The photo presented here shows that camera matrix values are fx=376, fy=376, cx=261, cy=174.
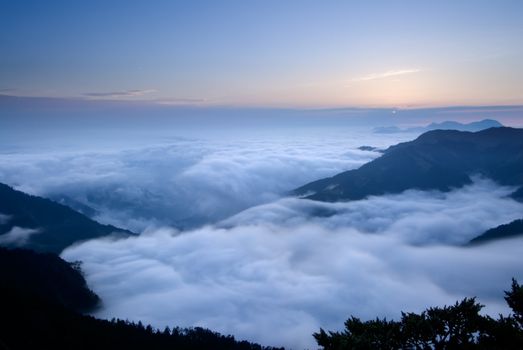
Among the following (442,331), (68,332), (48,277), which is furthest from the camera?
(48,277)

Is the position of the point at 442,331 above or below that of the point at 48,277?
above

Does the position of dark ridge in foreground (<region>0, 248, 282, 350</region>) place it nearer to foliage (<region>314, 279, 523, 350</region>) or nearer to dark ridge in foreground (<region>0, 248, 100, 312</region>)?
dark ridge in foreground (<region>0, 248, 100, 312</region>)

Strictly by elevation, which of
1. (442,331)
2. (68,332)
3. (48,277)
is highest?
(442,331)

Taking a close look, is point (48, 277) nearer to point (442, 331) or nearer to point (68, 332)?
point (68, 332)

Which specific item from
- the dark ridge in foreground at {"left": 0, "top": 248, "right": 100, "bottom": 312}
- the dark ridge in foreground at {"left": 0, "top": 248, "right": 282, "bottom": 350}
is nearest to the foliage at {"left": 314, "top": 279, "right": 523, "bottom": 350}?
the dark ridge in foreground at {"left": 0, "top": 248, "right": 282, "bottom": 350}

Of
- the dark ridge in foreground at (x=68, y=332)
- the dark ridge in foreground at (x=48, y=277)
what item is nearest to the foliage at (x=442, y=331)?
the dark ridge in foreground at (x=68, y=332)

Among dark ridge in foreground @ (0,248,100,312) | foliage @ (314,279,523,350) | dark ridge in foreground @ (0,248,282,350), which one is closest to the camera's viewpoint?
→ foliage @ (314,279,523,350)

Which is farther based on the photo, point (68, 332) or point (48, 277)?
point (48, 277)

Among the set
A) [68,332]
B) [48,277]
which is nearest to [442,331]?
[68,332]

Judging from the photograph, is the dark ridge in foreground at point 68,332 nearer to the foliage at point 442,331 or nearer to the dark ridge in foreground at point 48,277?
the dark ridge in foreground at point 48,277

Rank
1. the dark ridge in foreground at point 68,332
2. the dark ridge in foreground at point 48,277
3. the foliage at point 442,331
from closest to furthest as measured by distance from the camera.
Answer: the foliage at point 442,331 < the dark ridge in foreground at point 68,332 < the dark ridge in foreground at point 48,277

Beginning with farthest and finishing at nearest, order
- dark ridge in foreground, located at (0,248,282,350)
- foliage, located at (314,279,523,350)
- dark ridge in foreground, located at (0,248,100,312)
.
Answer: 1. dark ridge in foreground, located at (0,248,100,312)
2. dark ridge in foreground, located at (0,248,282,350)
3. foliage, located at (314,279,523,350)

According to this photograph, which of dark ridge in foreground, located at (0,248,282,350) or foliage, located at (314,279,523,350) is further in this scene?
dark ridge in foreground, located at (0,248,282,350)

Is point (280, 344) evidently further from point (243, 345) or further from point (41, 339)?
point (41, 339)
